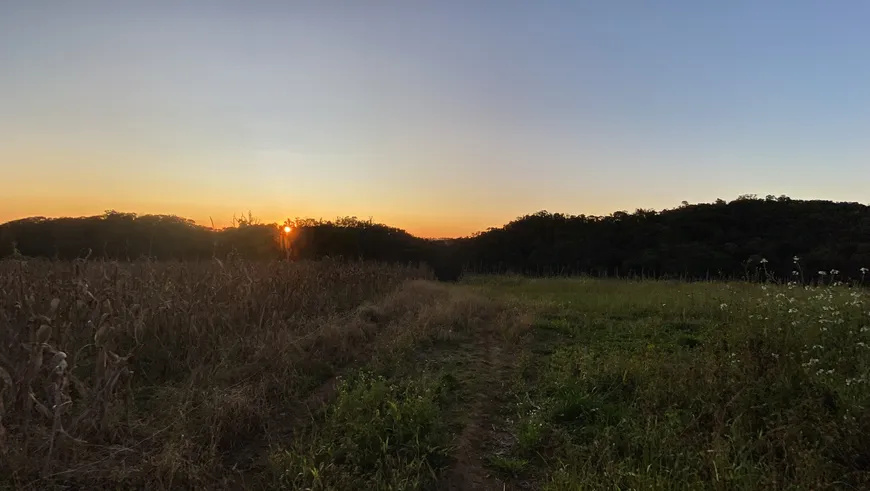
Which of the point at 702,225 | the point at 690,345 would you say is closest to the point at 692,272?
the point at 702,225

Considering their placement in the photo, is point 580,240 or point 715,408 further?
point 580,240

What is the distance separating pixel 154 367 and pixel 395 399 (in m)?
3.00

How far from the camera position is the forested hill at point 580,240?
14977mm

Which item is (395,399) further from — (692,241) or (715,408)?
(692,241)

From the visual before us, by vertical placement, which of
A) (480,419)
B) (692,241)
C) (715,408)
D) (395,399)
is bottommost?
(480,419)

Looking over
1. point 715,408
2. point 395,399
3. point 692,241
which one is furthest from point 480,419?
point 692,241

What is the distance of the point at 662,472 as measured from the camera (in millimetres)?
3504

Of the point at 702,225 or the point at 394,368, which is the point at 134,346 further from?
the point at 702,225

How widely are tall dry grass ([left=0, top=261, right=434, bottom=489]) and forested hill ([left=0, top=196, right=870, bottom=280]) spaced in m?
5.75

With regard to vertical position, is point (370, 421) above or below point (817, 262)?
below

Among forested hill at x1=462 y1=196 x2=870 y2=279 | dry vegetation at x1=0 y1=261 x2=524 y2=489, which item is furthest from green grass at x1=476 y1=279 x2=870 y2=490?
forested hill at x1=462 y1=196 x2=870 y2=279

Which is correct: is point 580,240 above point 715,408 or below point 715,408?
above

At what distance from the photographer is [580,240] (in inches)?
1523

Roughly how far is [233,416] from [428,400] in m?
1.72
